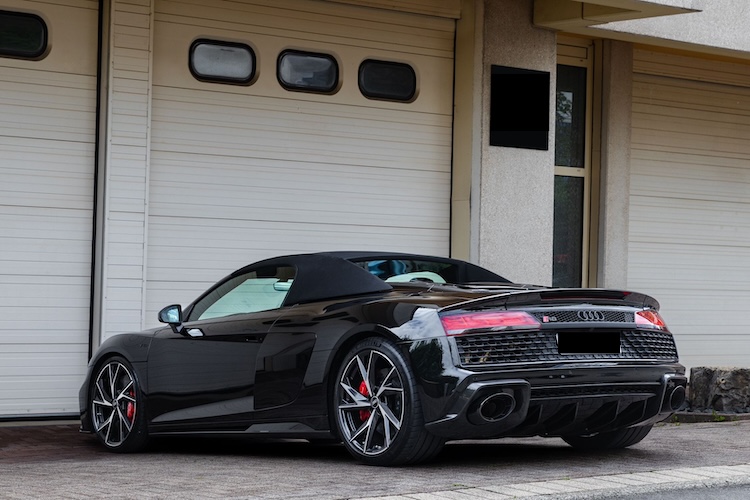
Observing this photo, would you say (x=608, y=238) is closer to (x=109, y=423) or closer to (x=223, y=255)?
(x=223, y=255)

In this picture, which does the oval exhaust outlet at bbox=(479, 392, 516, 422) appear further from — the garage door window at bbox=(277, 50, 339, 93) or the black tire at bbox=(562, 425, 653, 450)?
the garage door window at bbox=(277, 50, 339, 93)

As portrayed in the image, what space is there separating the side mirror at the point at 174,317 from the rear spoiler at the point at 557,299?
2.30m

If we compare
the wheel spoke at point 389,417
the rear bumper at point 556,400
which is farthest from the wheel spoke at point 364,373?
the rear bumper at point 556,400

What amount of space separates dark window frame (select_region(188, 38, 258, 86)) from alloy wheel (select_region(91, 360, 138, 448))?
3584 mm

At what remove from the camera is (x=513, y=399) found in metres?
6.56

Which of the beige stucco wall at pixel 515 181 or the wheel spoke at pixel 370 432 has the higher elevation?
the beige stucco wall at pixel 515 181

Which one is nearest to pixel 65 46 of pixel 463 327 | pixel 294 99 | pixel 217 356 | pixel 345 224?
pixel 294 99

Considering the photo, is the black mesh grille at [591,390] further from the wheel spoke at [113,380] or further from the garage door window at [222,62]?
the garage door window at [222,62]

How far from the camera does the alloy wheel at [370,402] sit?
6.72 meters

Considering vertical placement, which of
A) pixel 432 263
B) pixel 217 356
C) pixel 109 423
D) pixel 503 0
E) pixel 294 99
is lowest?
pixel 109 423

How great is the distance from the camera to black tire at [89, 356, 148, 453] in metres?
8.48

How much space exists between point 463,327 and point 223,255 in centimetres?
540

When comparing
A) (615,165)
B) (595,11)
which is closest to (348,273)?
(595,11)

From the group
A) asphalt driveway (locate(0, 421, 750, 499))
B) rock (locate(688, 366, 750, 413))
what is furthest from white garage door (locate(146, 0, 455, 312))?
rock (locate(688, 366, 750, 413))
